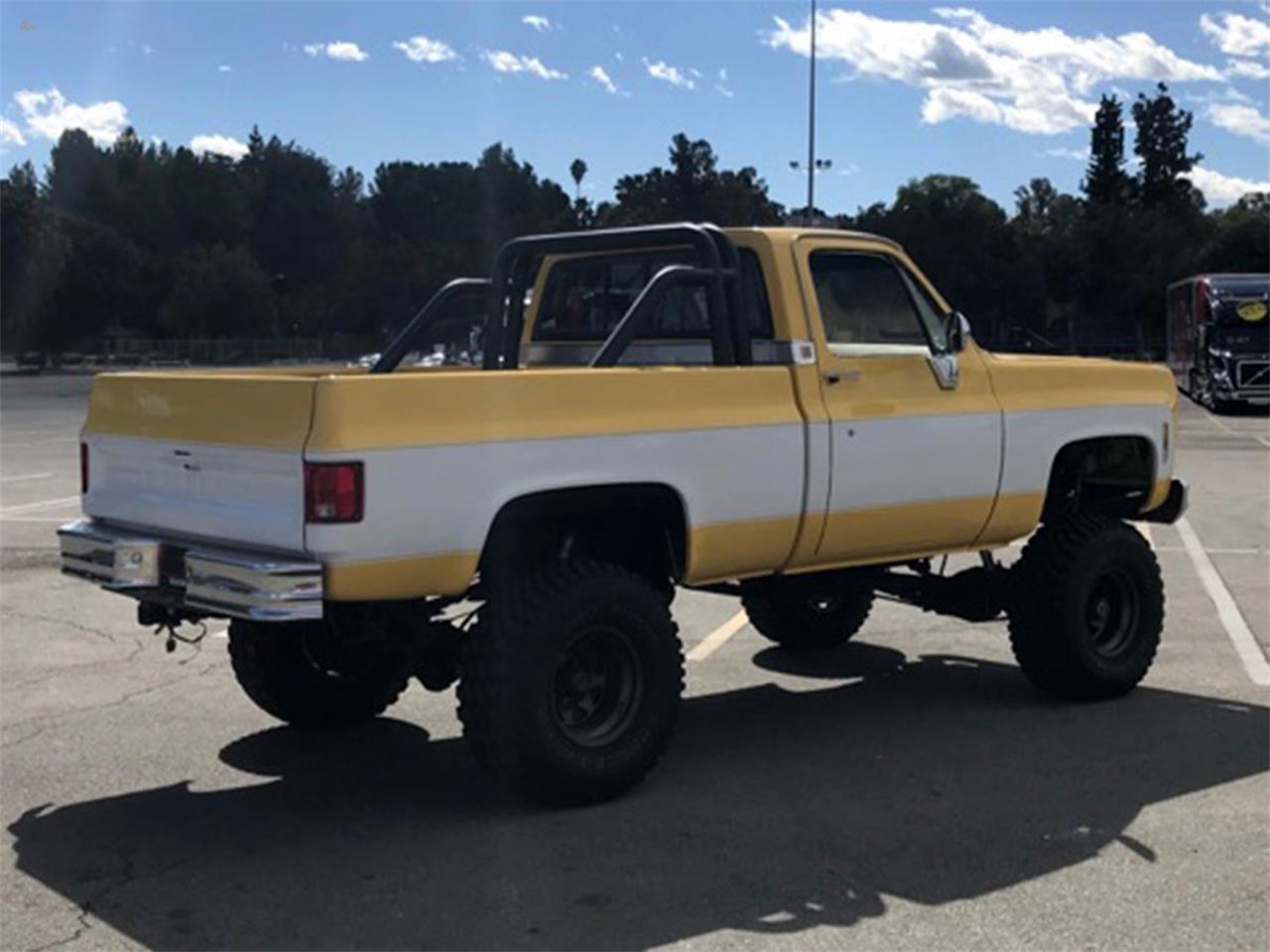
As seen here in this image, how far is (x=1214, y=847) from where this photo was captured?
5.53m

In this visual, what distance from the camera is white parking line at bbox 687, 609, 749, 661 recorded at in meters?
8.96

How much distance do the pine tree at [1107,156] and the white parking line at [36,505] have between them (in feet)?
299

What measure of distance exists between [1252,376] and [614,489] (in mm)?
31053

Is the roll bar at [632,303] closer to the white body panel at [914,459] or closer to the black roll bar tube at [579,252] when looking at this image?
the black roll bar tube at [579,252]

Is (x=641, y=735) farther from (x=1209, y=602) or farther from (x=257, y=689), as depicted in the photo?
(x=1209, y=602)

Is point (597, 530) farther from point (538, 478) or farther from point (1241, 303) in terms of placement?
point (1241, 303)

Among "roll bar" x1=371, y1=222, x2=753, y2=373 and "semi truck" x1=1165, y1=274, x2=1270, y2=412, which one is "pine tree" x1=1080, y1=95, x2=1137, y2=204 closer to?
"semi truck" x1=1165, y1=274, x2=1270, y2=412

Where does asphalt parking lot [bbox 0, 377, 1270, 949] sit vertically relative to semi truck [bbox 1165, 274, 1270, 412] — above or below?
below

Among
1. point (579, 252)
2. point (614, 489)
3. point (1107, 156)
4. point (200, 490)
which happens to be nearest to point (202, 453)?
point (200, 490)

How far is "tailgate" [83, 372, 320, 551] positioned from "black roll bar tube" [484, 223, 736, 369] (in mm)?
1690

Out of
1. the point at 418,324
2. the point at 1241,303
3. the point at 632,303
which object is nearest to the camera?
the point at 632,303

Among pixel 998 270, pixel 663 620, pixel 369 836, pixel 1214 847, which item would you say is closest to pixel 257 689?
pixel 369 836

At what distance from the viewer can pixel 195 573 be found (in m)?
5.50

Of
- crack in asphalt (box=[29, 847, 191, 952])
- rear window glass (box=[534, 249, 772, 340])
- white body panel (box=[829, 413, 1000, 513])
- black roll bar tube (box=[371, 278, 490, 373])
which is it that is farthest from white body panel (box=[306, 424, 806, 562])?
black roll bar tube (box=[371, 278, 490, 373])
